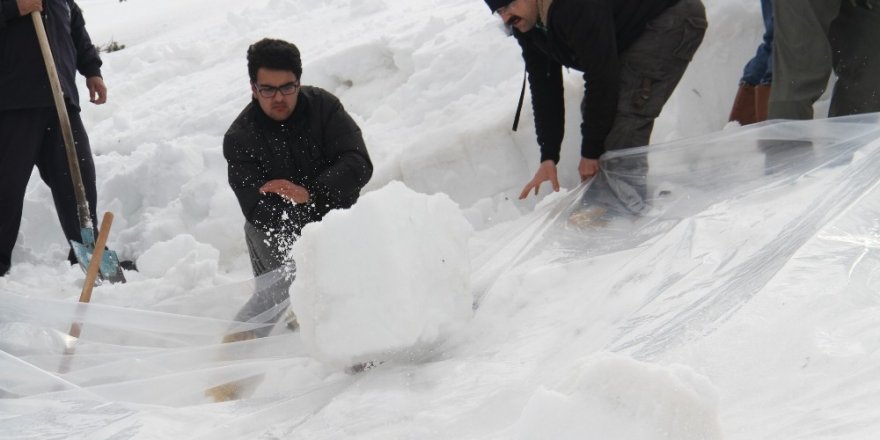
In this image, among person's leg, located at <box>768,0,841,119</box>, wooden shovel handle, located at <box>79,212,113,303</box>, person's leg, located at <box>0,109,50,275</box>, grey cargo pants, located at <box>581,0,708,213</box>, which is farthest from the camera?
person's leg, located at <box>0,109,50,275</box>

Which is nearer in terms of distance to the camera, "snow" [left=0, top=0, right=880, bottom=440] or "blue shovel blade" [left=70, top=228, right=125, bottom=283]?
"snow" [left=0, top=0, right=880, bottom=440]

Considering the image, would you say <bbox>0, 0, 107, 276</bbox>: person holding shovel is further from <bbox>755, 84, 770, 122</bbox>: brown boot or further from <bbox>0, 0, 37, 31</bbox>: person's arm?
<bbox>755, 84, 770, 122</bbox>: brown boot

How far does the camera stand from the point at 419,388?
5.74 feet

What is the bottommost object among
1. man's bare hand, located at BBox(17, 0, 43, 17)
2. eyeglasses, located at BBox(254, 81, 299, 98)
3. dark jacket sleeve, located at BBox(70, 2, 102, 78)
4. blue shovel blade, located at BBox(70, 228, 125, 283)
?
blue shovel blade, located at BBox(70, 228, 125, 283)

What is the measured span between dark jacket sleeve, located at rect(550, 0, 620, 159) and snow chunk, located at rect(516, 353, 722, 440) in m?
1.65

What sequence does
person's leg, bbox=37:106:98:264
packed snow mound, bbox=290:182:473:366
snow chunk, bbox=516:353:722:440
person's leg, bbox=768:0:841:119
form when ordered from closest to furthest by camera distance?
snow chunk, bbox=516:353:722:440 → packed snow mound, bbox=290:182:473:366 → person's leg, bbox=768:0:841:119 → person's leg, bbox=37:106:98:264

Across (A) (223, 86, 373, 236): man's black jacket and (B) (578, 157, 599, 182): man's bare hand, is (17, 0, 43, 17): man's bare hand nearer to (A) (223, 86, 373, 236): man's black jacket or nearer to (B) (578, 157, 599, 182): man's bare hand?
(A) (223, 86, 373, 236): man's black jacket

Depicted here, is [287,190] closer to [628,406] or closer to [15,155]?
[15,155]

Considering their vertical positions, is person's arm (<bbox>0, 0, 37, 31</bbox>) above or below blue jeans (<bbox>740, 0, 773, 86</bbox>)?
above

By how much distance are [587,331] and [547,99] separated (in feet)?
4.86

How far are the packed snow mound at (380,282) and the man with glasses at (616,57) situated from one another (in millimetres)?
965

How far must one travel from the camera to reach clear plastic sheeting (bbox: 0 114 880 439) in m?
1.48

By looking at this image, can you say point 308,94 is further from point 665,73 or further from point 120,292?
point 665,73

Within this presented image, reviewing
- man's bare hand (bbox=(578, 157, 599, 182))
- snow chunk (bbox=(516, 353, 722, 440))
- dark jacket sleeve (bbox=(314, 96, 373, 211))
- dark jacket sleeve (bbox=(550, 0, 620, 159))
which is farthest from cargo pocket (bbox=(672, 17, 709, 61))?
snow chunk (bbox=(516, 353, 722, 440))
